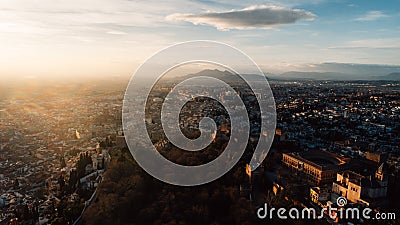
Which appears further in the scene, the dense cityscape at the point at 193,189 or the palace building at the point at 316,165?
the palace building at the point at 316,165

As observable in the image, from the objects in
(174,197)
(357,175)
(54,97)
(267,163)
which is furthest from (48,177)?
(54,97)

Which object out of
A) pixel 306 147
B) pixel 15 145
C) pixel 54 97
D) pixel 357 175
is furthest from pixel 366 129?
pixel 54 97

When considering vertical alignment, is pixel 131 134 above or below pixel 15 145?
above

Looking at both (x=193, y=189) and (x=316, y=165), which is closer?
(x=193, y=189)

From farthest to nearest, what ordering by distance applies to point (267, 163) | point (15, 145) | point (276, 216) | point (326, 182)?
point (15, 145)
point (267, 163)
point (326, 182)
point (276, 216)

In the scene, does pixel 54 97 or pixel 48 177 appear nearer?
pixel 48 177

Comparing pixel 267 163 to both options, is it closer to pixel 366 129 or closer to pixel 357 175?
pixel 357 175

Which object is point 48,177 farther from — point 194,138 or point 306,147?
point 306,147

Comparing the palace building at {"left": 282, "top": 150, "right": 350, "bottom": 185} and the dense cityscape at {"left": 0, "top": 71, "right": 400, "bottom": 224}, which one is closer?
the dense cityscape at {"left": 0, "top": 71, "right": 400, "bottom": 224}

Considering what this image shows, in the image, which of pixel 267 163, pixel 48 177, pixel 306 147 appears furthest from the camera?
pixel 306 147
